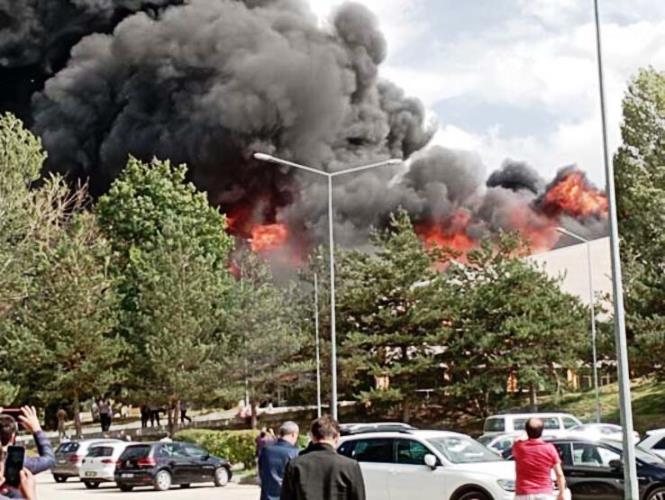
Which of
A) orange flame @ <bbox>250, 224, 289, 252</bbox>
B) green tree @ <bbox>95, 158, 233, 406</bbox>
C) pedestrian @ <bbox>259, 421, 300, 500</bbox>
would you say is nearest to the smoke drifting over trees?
orange flame @ <bbox>250, 224, 289, 252</bbox>

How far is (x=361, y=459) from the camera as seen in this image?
59.2 ft

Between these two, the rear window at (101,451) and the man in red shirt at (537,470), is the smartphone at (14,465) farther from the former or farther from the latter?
the rear window at (101,451)

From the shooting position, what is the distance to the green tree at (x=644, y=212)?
45.2m

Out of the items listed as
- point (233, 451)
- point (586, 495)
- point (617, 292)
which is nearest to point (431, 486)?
point (586, 495)

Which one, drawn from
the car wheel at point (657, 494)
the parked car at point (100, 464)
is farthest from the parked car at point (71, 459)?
the car wheel at point (657, 494)

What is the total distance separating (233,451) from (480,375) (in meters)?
17.3

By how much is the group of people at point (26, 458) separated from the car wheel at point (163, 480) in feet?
76.9

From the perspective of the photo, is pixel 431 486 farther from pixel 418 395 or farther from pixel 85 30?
pixel 85 30

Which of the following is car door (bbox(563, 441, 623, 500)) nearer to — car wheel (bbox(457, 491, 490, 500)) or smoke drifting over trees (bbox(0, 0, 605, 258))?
car wheel (bbox(457, 491, 490, 500))

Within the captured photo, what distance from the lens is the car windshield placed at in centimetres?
1714

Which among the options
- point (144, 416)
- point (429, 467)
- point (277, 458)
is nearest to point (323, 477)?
point (277, 458)

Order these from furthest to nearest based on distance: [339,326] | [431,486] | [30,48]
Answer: [30,48]
[339,326]
[431,486]

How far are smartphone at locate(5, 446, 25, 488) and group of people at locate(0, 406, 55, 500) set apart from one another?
0.08 feet

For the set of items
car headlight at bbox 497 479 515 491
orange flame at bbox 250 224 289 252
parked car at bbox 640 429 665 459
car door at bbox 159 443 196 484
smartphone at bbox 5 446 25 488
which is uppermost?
orange flame at bbox 250 224 289 252
